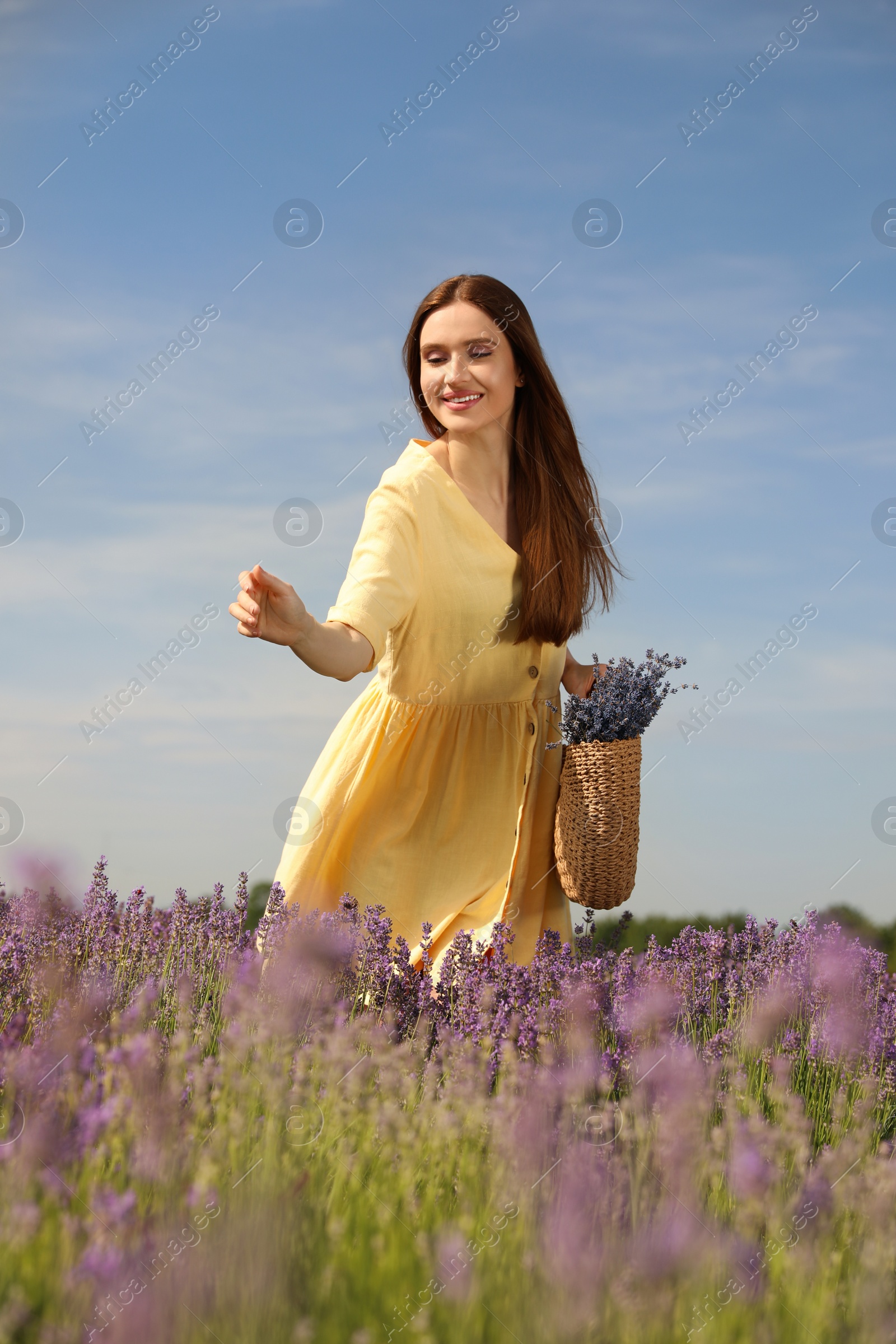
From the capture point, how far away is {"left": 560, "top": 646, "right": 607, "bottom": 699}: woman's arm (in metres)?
4.10

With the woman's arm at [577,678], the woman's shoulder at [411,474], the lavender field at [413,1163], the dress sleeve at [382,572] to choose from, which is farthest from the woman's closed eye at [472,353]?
the lavender field at [413,1163]

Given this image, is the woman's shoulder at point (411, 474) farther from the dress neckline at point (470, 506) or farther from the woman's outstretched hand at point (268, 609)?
the woman's outstretched hand at point (268, 609)

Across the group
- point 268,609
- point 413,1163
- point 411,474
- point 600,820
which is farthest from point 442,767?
point 413,1163

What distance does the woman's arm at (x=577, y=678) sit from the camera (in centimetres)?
410

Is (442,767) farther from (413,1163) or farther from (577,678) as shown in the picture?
(413,1163)

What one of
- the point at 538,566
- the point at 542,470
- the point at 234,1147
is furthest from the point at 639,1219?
the point at 542,470

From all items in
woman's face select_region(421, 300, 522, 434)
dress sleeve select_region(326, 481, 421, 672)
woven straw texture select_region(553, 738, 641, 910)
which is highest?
woman's face select_region(421, 300, 522, 434)

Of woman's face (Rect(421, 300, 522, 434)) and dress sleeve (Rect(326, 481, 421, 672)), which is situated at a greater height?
woman's face (Rect(421, 300, 522, 434))

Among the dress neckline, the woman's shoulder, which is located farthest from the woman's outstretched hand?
the dress neckline

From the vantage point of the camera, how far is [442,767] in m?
3.86

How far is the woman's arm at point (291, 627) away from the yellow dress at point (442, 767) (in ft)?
2.04

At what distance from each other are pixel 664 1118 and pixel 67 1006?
143 centimetres

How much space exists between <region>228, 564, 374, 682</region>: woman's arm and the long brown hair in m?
0.93

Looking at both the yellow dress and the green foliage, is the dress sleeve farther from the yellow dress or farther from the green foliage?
the green foliage
